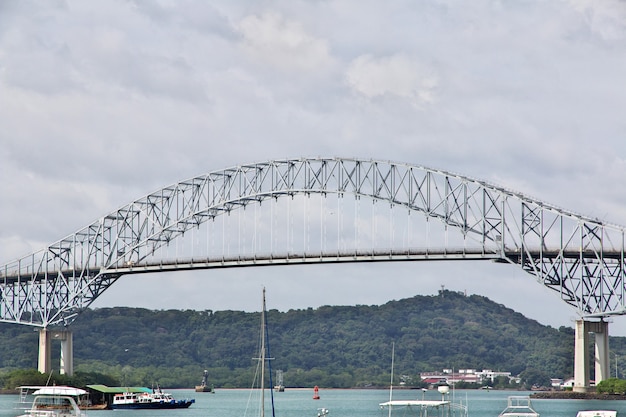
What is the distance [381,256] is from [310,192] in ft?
32.3

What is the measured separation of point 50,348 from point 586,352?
65.2 m

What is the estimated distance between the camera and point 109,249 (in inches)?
6093

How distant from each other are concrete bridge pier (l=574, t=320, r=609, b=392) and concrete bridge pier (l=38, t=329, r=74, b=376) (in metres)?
60.2

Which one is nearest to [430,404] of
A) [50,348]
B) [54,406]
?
[54,406]

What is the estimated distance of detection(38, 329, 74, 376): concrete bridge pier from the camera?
15375 centimetres

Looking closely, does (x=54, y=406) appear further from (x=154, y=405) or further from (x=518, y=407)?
(x=518, y=407)

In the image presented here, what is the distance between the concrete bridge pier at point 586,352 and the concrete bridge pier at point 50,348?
2369 inches

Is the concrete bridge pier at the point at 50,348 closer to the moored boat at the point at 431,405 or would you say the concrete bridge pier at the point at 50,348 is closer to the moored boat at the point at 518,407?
the moored boat at the point at 431,405

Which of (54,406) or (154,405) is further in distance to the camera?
(154,405)

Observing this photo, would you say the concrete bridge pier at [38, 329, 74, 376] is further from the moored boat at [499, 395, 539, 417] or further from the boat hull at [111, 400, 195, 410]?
the moored boat at [499, 395, 539, 417]

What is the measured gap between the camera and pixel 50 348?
15638cm

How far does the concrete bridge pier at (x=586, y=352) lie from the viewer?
124 m

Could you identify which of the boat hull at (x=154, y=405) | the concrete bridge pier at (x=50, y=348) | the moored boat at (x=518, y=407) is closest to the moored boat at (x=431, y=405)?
the moored boat at (x=518, y=407)

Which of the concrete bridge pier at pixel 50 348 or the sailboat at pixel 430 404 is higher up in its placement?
the concrete bridge pier at pixel 50 348
